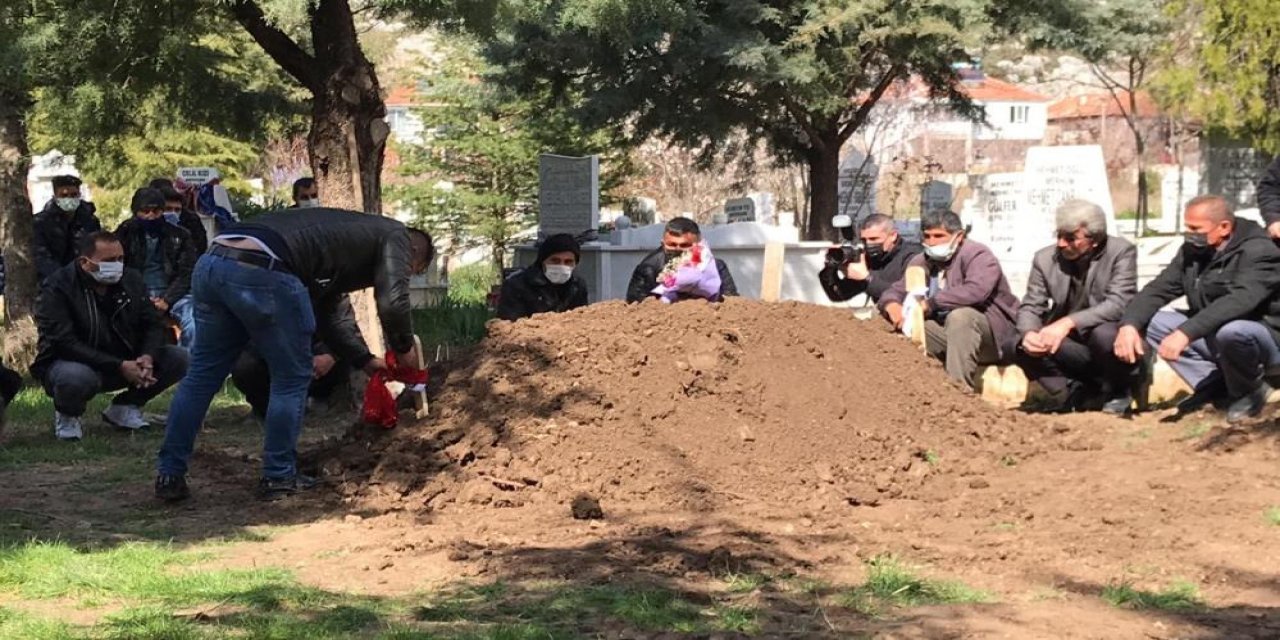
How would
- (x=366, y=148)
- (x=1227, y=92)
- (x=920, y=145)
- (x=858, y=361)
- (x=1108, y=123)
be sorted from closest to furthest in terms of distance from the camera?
(x=858, y=361), (x=366, y=148), (x=1227, y=92), (x=920, y=145), (x=1108, y=123)

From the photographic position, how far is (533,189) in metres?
24.8

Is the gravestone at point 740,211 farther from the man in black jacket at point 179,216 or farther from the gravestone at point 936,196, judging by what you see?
the man in black jacket at point 179,216

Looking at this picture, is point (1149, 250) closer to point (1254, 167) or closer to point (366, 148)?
point (1254, 167)

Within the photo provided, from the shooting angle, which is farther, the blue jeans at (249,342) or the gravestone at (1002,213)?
the gravestone at (1002,213)

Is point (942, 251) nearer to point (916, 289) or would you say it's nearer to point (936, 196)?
point (916, 289)

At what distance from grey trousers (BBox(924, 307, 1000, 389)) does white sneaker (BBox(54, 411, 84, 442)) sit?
17.0ft

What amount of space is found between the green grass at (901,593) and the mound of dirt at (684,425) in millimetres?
1273

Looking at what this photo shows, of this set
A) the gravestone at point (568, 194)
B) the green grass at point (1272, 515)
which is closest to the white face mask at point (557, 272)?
the green grass at point (1272, 515)

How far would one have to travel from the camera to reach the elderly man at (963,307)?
823 cm

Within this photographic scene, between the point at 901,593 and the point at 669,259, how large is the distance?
15.1ft

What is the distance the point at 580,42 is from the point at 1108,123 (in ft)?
154

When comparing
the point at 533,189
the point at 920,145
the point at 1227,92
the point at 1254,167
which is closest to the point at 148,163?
the point at 533,189

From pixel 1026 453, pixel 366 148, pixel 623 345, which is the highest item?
pixel 366 148

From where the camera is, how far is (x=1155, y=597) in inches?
173
